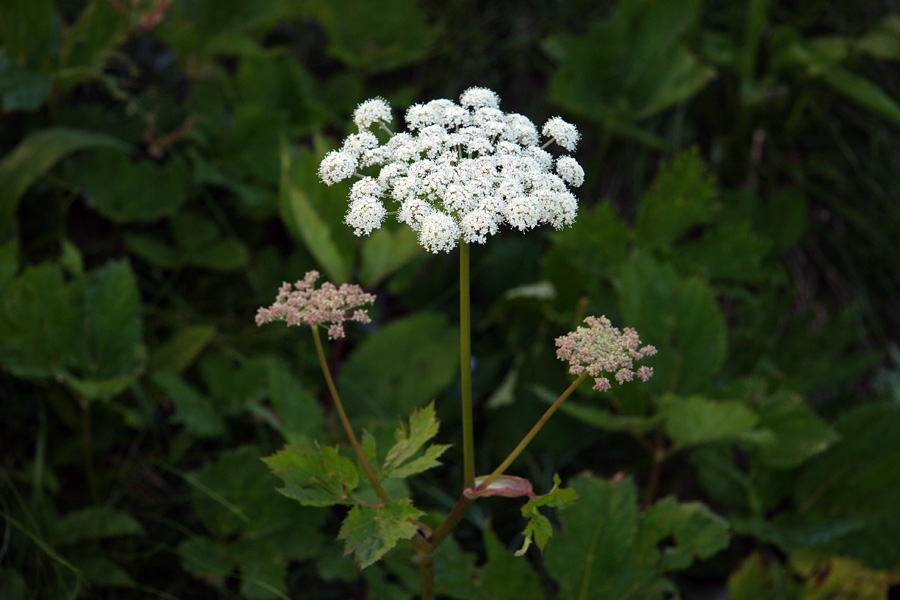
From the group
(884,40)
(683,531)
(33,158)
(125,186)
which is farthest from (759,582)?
(33,158)

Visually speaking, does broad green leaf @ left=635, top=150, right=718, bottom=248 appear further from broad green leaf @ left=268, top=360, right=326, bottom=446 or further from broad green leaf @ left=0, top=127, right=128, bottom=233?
broad green leaf @ left=0, top=127, right=128, bottom=233

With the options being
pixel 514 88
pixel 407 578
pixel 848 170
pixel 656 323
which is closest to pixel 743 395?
pixel 656 323

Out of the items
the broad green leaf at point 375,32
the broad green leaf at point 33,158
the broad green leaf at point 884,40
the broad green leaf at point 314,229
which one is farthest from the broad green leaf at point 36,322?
the broad green leaf at point 884,40

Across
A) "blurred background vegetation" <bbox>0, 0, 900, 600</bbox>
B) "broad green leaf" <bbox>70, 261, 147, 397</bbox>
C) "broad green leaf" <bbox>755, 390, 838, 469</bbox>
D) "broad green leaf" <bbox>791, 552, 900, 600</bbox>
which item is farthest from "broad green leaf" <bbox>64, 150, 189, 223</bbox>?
"broad green leaf" <bbox>791, 552, 900, 600</bbox>

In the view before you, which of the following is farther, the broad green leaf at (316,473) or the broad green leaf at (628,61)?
the broad green leaf at (628,61)

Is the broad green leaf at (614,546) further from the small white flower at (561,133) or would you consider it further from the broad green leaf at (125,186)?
the broad green leaf at (125,186)

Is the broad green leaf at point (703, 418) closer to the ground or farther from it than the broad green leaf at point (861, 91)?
closer to the ground

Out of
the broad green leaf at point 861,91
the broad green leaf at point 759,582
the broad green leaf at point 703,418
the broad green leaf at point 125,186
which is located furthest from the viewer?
the broad green leaf at point 861,91
